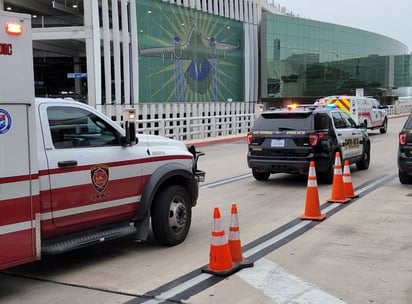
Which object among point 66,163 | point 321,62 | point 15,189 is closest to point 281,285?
point 66,163

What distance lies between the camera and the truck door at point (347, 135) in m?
12.6

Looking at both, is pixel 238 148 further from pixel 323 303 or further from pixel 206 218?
pixel 323 303

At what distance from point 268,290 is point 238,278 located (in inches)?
17.9

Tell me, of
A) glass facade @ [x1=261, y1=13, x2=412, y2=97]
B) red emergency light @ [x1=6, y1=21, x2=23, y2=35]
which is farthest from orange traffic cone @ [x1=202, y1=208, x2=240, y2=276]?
glass facade @ [x1=261, y1=13, x2=412, y2=97]

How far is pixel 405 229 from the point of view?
7.74 m

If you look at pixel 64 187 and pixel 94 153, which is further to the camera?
pixel 94 153

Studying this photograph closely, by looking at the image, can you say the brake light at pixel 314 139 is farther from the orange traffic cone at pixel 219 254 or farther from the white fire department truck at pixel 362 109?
the white fire department truck at pixel 362 109

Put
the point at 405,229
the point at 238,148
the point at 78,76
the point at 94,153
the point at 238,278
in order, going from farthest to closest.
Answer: the point at 78,76 < the point at 238,148 < the point at 405,229 < the point at 94,153 < the point at 238,278

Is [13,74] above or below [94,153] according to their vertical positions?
above

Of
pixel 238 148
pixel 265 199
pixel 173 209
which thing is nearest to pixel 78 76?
pixel 238 148

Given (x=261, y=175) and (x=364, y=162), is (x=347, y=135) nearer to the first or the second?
(x=364, y=162)

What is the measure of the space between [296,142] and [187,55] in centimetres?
3526

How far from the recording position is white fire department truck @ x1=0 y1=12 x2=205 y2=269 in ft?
16.7

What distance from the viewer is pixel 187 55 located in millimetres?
45812
